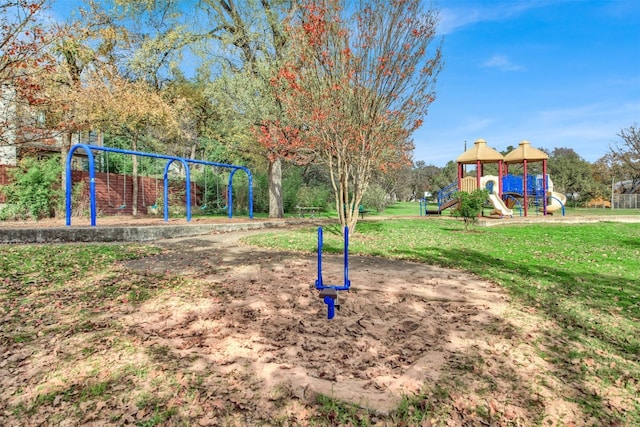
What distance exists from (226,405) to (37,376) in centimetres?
157

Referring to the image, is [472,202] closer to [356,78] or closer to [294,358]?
[356,78]

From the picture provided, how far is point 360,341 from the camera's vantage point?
381 centimetres

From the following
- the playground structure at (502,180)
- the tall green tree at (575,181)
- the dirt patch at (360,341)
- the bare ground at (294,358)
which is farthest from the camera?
the tall green tree at (575,181)

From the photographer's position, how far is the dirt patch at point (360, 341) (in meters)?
2.85

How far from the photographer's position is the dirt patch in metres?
2.85

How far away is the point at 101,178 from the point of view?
63.4 ft

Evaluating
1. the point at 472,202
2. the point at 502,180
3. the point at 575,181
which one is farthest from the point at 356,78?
the point at 575,181

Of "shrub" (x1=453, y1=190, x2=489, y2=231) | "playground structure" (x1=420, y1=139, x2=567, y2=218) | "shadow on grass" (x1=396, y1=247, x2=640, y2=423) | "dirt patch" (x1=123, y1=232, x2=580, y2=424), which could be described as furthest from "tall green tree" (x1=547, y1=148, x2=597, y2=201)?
"dirt patch" (x1=123, y1=232, x2=580, y2=424)

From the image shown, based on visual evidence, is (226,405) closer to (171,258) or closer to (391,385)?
(391,385)

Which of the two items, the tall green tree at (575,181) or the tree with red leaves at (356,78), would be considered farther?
the tall green tree at (575,181)

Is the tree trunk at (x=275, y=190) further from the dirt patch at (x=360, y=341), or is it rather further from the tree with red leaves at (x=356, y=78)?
the dirt patch at (x=360, y=341)

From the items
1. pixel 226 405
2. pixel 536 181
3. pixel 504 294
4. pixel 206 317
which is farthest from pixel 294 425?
pixel 536 181

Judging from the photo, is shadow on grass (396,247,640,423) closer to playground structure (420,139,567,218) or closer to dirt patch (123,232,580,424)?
dirt patch (123,232,580,424)

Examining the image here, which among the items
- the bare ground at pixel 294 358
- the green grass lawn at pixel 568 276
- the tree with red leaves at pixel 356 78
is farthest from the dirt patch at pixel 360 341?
the tree with red leaves at pixel 356 78
